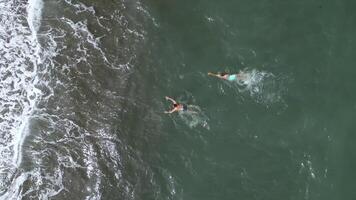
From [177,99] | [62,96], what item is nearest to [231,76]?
[177,99]

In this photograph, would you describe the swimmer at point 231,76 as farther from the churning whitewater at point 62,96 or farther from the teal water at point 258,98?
→ the churning whitewater at point 62,96

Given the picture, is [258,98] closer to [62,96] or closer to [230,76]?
Answer: [230,76]

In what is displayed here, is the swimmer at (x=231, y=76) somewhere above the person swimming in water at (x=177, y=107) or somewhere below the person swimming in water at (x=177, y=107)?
above

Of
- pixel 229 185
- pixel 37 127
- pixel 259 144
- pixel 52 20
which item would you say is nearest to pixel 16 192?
pixel 37 127

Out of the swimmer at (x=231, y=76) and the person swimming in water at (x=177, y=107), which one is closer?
the person swimming in water at (x=177, y=107)

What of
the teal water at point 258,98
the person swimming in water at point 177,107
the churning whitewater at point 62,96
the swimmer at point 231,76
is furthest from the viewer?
the churning whitewater at point 62,96

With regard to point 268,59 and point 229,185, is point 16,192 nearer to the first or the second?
point 229,185

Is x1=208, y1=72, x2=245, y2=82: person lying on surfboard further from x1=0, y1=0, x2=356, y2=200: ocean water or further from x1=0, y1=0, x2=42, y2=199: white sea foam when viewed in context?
x1=0, y1=0, x2=42, y2=199: white sea foam

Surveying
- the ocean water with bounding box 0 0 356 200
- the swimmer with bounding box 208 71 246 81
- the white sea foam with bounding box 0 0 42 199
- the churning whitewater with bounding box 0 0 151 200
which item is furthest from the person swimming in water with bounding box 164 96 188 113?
the white sea foam with bounding box 0 0 42 199

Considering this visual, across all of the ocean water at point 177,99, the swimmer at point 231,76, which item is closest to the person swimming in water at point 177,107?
the ocean water at point 177,99
